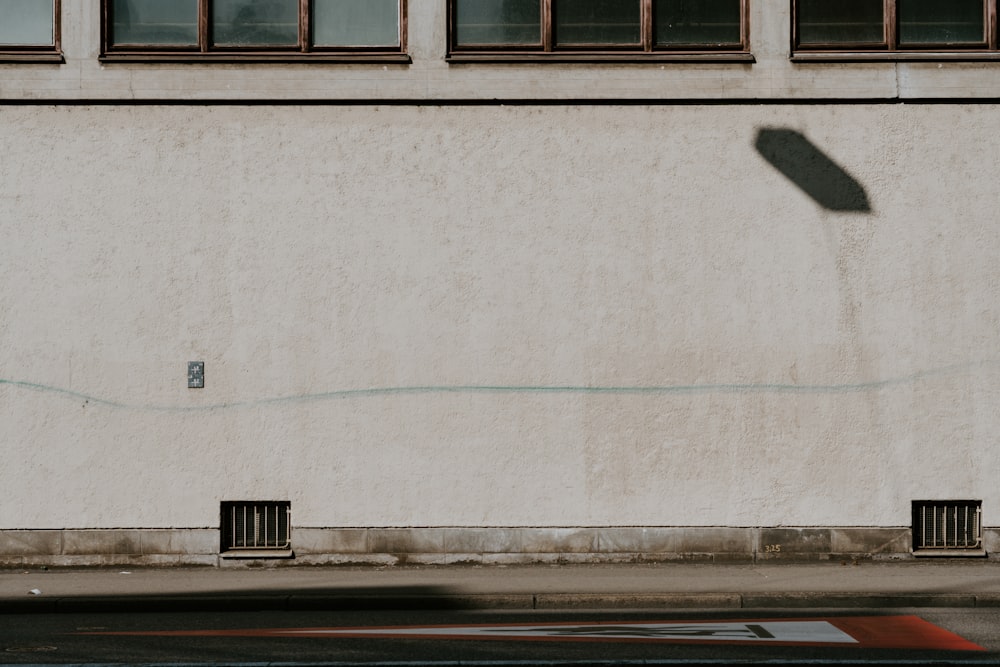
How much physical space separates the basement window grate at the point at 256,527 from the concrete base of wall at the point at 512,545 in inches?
7.2

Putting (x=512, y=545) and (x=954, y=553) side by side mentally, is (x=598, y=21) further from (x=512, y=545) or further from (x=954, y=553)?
(x=954, y=553)

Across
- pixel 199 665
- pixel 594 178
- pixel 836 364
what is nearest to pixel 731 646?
pixel 199 665

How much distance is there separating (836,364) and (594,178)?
3292 millimetres

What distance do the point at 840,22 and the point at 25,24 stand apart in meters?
8.90

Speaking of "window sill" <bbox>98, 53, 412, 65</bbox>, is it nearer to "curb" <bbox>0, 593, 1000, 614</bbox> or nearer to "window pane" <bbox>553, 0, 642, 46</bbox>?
"window pane" <bbox>553, 0, 642, 46</bbox>

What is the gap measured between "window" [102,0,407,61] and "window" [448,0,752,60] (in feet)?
2.70

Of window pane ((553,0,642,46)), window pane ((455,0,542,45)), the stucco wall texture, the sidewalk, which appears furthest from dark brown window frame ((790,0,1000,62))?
the sidewalk

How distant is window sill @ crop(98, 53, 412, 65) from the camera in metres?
13.0

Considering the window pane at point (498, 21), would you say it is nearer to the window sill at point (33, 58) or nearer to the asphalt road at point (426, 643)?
the window sill at point (33, 58)

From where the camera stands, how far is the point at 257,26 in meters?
13.2

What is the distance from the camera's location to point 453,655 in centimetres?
874

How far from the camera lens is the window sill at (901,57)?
42.5 feet

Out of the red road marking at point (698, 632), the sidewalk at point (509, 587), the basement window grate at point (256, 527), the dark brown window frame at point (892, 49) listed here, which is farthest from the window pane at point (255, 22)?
the red road marking at point (698, 632)

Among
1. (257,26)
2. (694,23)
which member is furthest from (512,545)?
(257,26)
